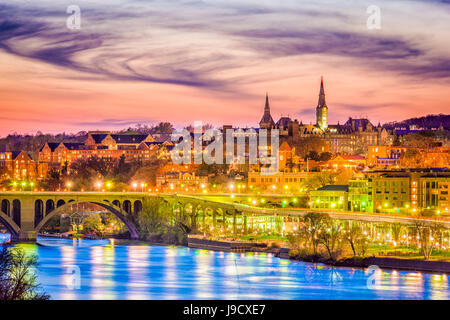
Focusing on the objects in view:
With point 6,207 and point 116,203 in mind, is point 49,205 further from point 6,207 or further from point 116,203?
point 116,203

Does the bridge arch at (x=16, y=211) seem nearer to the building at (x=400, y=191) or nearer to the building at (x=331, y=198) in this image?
the building at (x=331, y=198)

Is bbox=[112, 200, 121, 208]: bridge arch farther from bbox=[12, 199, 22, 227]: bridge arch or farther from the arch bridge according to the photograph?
bbox=[12, 199, 22, 227]: bridge arch

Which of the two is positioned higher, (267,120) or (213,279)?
(267,120)

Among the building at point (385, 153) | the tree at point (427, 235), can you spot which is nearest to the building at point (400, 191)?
the tree at point (427, 235)

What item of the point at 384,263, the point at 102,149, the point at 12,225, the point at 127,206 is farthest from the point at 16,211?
the point at 102,149

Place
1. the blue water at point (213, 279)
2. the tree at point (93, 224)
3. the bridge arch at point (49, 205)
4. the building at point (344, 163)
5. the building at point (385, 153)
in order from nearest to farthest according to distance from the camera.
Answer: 1. the blue water at point (213, 279)
2. the bridge arch at point (49, 205)
3. the tree at point (93, 224)
4. the building at point (344, 163)
5. the building at point (385, 153)

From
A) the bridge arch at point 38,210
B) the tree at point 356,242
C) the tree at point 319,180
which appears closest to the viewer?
the tree at point 356,242

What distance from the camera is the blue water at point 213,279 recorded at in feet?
87.3

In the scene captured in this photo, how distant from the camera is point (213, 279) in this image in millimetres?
30172

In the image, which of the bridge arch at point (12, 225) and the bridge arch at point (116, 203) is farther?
the bridge arch at point (116, 203)

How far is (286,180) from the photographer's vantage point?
6706 cm

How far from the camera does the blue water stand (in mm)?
26609

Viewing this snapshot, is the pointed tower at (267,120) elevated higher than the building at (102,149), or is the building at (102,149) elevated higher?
the pointed tower at (267,120)

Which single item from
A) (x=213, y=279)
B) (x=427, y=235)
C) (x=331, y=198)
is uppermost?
(x=331, y=198)
